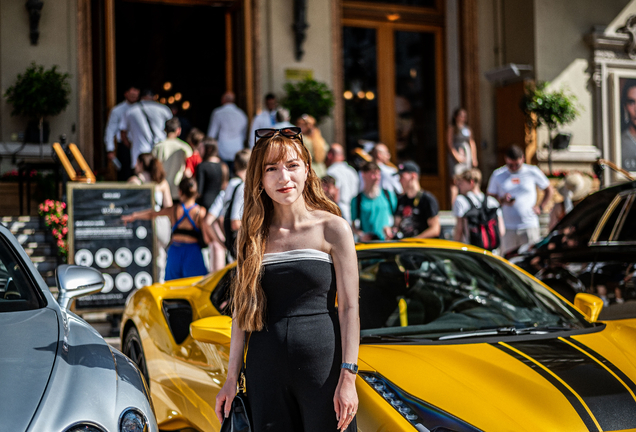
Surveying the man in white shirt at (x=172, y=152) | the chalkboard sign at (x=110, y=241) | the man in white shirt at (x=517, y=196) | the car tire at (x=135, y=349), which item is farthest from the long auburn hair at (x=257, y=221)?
the man in white shirt at (x=172, y=152)

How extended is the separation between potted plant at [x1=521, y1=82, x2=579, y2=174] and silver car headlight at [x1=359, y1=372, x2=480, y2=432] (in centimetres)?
1212

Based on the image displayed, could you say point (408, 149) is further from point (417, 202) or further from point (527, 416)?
point (527, 416)

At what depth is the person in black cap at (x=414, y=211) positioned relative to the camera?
25.5 ft

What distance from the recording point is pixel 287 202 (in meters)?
2.68

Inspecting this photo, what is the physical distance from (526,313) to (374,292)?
843 mm

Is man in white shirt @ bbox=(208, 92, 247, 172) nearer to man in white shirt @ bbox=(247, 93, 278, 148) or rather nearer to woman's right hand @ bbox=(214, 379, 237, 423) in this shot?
man in white shirt @ bbox=(247, 93, 278, 148)

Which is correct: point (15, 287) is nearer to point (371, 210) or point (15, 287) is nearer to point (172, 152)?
point (371, 210)

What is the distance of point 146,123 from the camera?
11.8 meters

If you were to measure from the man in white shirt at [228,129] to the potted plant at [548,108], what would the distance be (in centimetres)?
548

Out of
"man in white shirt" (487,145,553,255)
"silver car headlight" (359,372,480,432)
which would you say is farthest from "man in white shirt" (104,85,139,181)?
"silver car headlight" (359,372,480,432)

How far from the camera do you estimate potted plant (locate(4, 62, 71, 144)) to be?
12.2 metres

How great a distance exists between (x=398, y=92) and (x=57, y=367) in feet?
45.3

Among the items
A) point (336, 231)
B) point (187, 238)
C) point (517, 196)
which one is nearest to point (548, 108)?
point (517, 196)

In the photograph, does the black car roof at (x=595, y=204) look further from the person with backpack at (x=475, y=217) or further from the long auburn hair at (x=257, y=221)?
the long auburn hair at (x=257, y=221)
